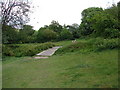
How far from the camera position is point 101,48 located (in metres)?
12.8

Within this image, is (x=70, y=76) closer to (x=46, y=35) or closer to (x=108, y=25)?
(x=108, y=25)

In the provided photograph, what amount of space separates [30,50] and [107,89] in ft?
48.6

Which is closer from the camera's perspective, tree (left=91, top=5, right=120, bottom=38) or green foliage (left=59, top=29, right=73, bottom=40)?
tree (left=91, top=5, right=120, bottom=38)

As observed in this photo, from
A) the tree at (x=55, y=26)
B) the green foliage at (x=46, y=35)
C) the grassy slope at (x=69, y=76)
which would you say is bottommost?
the grassy slope at (x=69, y=76)

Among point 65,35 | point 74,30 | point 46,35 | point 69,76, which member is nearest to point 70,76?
point 69,76

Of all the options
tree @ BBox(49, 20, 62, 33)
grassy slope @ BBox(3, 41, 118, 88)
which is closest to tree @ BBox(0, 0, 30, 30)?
grassy slope @ BBox(3, 41, 118, 88)

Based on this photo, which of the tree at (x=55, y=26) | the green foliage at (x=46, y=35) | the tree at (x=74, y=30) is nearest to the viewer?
the green foliage at (x=46, y=35)

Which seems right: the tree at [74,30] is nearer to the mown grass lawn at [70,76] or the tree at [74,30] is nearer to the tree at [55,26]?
the tree at [55,26]

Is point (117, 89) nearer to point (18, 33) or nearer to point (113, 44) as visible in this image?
point (113, 44)

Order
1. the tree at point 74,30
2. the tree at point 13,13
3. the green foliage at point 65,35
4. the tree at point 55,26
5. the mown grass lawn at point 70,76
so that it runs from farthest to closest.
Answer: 1. the tree at point 55,26
2. the tree at point 74,30
3. the green foliage at point 65,35
4. the tree at point 13,13
5. the mown grass lawn at point 70,76

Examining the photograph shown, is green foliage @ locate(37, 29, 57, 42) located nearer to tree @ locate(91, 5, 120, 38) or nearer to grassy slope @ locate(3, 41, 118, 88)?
tree @ locate(91, 5, 120, 38)

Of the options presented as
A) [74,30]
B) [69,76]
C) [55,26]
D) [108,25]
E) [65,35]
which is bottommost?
[69,76]

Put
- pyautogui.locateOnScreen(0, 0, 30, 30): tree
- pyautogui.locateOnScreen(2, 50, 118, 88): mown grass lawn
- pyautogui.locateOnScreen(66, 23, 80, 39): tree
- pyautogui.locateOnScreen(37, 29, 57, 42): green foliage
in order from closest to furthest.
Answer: pyautogui.locateOnScreen(2, 50, 118, 88): mown grass lawn → pyautogui.locateOnScreen(0, 0, 30, 30): tree → pyautogui.locateOnScreen(37, 29, 57, 42): green foliage → pyautogui.locateOnScreen(66, 23, 80, 39): tree

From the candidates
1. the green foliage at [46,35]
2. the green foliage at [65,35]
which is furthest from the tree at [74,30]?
the green foliage at [46,35]
